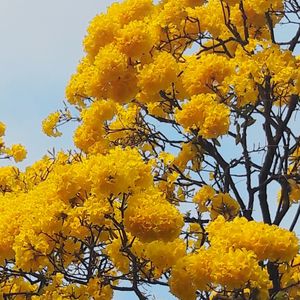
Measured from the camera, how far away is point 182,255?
4535 mm

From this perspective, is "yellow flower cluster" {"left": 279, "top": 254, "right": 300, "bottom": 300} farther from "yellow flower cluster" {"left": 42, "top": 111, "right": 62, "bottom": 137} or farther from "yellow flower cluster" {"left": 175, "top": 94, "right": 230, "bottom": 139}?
"yellow flower cluster" {"left": 42, "top": 111, "right": 62, "bottom": 137}

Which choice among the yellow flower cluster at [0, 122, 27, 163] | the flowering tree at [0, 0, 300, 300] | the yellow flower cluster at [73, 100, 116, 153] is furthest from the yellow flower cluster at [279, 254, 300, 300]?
the yellow flower cluster at [0, 122, 27, 163]

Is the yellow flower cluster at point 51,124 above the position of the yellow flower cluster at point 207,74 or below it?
above

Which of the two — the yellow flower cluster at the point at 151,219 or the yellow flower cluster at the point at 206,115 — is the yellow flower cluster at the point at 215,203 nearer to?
the yellow flower cluster at the point at 206,115

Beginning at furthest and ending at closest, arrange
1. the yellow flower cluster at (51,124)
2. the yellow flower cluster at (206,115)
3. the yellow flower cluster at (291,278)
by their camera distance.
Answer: the yellow flower cluster at (51,124) → the yellow flower cluster at (291,278) → the yellow flower cluster at (206,115)

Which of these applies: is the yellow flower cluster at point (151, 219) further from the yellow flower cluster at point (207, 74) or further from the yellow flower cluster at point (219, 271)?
the yellow flower cluster at point (207, 74)

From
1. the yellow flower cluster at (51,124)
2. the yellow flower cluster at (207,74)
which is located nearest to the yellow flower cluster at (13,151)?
the yellow flower cluster at (51,124)

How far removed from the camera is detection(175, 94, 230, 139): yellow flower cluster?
4.98 meters

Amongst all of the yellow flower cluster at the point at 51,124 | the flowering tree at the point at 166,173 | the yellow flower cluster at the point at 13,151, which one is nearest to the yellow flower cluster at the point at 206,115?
the flowering tree at the point at 166,173

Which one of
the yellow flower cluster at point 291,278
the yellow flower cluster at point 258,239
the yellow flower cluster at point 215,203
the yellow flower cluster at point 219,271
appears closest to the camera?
the yellow flower cluster at point 219,271

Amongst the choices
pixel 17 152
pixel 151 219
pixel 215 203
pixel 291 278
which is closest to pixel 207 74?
pixel 215 203

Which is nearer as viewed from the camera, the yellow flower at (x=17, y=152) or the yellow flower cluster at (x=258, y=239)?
the yellow flower cluster at (x=258, y=239)

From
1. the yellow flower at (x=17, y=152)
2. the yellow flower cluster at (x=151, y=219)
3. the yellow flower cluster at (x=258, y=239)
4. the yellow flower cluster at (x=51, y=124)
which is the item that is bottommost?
the yellow flower cluster at (x=258, y=239)

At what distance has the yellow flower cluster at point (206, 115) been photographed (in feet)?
16.3
